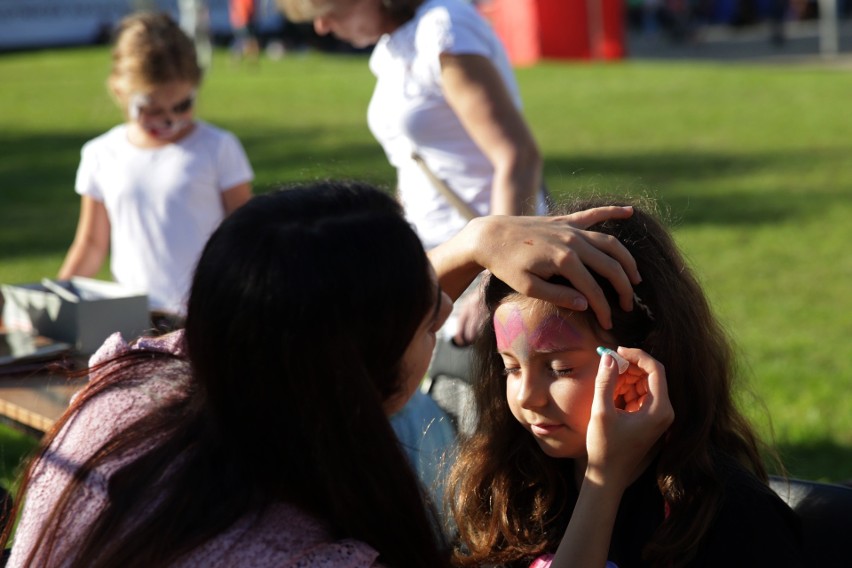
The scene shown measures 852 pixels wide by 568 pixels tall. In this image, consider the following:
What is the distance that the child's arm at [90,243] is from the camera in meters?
3.98

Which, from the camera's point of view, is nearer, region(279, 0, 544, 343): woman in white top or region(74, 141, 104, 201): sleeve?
region(279, 0, 544, 343): woman in white top

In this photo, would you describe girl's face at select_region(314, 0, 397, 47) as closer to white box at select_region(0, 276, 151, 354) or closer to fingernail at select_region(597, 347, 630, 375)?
white box at select_region(0, 276, 151, 354)

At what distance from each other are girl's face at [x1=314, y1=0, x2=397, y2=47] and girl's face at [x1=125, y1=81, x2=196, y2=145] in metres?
0.79

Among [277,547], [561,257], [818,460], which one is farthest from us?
[818,460]

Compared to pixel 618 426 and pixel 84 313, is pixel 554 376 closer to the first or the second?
pixel 618 426

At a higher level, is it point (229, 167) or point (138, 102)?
point (138, 102)

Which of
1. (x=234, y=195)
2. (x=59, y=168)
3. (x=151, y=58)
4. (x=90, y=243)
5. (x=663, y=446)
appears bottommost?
(x=59, y=168)

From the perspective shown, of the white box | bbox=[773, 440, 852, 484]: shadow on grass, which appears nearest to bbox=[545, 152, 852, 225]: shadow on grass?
bbox=[773, 440, 852, 484]: shadow on grass

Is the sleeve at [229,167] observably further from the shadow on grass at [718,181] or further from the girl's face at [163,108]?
the shadow on grass at [718,181]

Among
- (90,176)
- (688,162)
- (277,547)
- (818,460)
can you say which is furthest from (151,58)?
(688,162)

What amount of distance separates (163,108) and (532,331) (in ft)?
7.56

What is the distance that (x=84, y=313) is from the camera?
3.04m

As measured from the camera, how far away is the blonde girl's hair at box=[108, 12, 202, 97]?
152 inches

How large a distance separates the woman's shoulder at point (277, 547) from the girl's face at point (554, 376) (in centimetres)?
58
